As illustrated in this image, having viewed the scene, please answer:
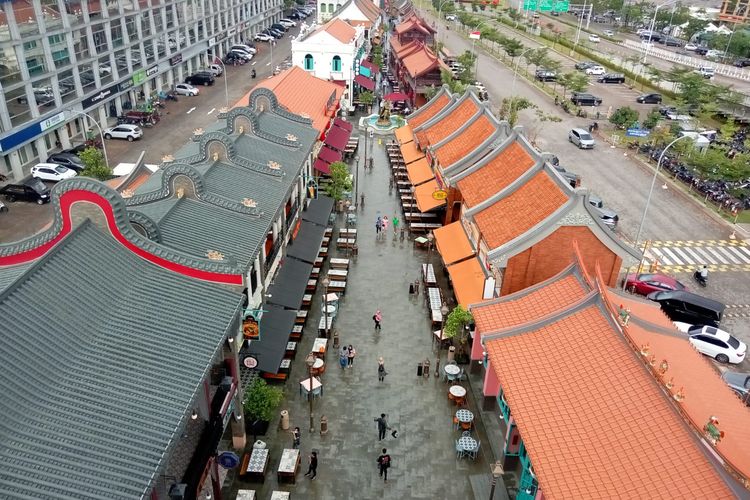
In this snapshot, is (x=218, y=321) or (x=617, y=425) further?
(x=218, y=321)

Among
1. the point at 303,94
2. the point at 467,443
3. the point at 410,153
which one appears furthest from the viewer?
the point at 303,94

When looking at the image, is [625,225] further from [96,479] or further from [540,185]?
[96,479]

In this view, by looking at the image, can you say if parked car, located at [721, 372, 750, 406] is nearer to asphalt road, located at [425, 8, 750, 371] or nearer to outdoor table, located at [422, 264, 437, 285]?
asphalt road, located at [425, 8, 750, 371]

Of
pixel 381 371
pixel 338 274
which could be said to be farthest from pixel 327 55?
pixel 381 371

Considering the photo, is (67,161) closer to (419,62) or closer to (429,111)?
(429,111)

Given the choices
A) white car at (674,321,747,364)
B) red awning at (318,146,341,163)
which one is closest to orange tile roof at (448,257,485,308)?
white car at (674,321,747,364)

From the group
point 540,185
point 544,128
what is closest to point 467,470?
point 540,185

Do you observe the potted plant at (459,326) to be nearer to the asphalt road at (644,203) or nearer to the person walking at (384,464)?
the person walking at (384,464)
